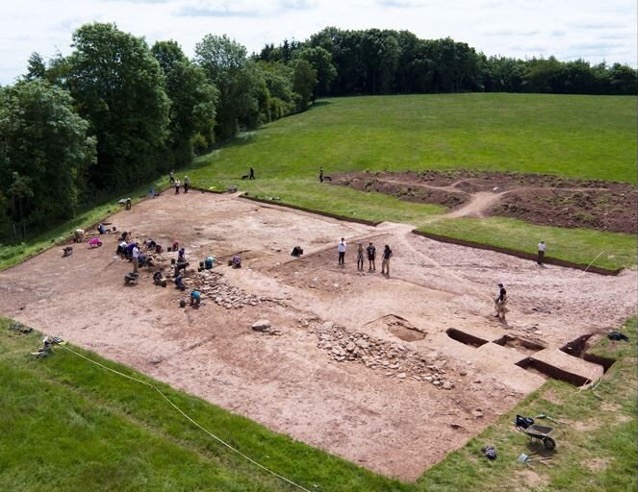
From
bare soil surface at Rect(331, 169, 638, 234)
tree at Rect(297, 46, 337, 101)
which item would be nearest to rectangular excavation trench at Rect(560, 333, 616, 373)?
bare soil surface at Rect(331, 169, 638, 234)

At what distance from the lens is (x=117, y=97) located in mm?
54094

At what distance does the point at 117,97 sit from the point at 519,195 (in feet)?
120

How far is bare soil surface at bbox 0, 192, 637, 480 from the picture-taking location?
62.8 ft

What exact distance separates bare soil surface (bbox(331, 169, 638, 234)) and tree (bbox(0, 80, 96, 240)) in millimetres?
23626

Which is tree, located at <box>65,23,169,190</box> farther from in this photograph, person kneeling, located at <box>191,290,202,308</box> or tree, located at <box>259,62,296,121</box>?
tree, located at <box>259,62,296,121</box>

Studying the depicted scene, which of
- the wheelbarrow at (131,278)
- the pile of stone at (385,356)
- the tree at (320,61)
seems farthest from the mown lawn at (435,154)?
the tree at (320,61)

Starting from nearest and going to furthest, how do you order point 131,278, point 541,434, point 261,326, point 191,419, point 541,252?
point 541,434 → point 191,419 → point 261,326 → point 131,278 → point 541,252

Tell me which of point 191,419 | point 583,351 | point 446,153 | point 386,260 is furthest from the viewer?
point 446,153

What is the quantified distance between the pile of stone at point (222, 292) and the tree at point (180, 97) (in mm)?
36038

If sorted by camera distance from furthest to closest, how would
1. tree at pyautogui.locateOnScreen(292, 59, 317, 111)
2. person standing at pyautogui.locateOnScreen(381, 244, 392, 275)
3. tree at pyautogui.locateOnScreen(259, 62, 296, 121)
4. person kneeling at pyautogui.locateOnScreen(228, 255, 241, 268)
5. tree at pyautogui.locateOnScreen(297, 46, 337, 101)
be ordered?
tree at pyautogui.locateOnScreen(297, 46, 337, 101)
tree at pyautogui.locateOnScreen(292, 59, 317, 111)
tree at pyautogui.locateOnScreen(259, 62, 296, 121)
person kneeling at pyautogui.locateOnScreen(228, 255, 241, 268)
person standing at pyautogui.locateOnScreen(381, 244, 392, 275)

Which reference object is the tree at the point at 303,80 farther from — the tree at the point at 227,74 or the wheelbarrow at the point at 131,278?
the wheelbarrow at the point at 131,278

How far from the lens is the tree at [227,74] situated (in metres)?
79.2

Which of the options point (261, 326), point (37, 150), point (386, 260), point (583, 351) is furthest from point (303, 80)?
point (583, 351)

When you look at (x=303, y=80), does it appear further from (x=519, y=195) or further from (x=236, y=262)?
(x=236, y=262)
